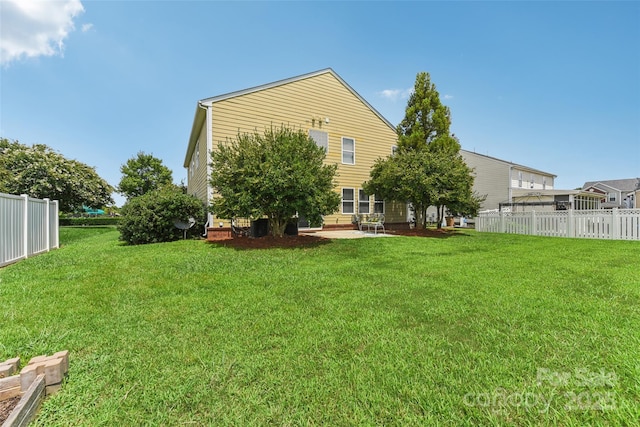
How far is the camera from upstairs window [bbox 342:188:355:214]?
1399 cm

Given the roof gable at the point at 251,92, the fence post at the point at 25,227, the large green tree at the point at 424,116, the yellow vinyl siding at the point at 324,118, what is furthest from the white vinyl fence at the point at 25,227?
the large green tree at the point at 424,116

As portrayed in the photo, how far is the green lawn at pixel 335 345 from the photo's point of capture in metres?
1.68

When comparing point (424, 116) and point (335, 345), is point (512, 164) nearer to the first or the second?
point (424, 116)

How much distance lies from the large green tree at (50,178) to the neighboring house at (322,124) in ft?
28.5

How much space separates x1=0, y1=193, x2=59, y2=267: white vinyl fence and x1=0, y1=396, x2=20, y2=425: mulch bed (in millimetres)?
6593

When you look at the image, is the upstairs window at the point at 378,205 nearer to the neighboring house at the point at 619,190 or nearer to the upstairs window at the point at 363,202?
the upstairs window at the point at 363,202

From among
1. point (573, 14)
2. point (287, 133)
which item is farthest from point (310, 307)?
point (573, 14)

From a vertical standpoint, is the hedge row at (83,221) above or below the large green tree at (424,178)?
below

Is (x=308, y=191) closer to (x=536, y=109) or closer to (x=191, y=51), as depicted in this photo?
(x=191, y=51)

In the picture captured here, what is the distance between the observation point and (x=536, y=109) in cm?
1591

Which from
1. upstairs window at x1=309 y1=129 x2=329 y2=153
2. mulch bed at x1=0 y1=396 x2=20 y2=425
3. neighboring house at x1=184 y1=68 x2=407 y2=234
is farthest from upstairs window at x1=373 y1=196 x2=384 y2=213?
mulch bed at x1=0 y1=396 x2=20 y2=425

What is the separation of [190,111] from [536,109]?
20.6 metres

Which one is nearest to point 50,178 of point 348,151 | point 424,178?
point 348,151

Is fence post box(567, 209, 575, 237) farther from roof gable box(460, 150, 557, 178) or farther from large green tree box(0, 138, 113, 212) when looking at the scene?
large green tree box(0, 138, 113, 212)
